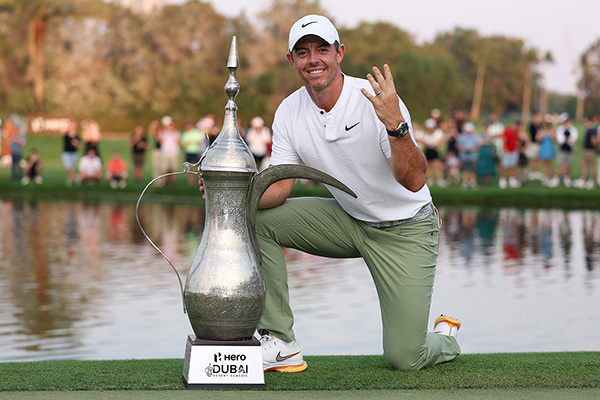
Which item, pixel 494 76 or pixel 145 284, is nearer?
pixel 145 284

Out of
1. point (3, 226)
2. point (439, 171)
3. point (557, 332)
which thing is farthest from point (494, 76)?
point (557, 332)

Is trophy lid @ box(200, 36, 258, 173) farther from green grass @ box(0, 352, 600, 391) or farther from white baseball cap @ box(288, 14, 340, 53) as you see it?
green grass @ box(0, 352, 600, 391)

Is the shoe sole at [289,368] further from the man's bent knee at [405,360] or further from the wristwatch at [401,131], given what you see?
the wristwatch at [401,131]

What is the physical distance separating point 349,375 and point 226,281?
32.8 inches

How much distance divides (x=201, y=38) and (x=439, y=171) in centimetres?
4656

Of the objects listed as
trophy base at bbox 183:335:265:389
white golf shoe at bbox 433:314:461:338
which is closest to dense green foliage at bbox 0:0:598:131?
white golf shoe at bbox 433:314:461:338

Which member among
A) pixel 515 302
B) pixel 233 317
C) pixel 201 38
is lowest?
pixel 515 302

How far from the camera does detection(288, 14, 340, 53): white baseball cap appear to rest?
5.16 meters

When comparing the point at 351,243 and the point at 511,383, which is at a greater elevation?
the point at 351,243

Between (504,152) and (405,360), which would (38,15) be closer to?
(504,152)

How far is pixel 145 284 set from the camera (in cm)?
1083

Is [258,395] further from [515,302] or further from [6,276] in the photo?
[6,276]

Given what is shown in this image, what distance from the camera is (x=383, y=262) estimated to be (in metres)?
5.57

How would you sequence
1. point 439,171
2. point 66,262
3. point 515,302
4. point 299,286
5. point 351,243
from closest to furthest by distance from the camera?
1. point 351,243
2. point 515,302
3. point 299,286
4. point 66,262
5. point 439,171
